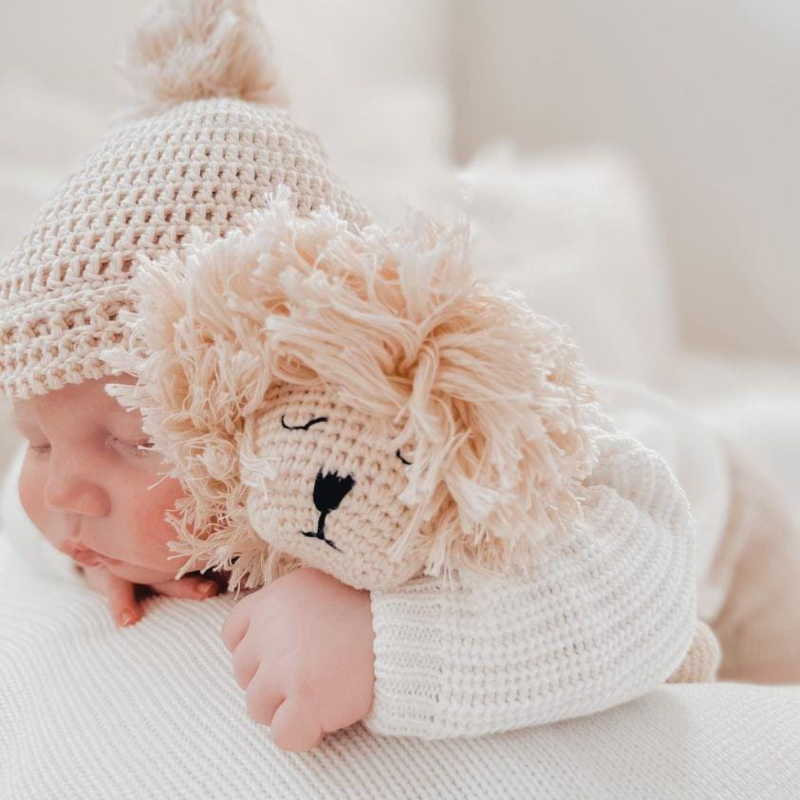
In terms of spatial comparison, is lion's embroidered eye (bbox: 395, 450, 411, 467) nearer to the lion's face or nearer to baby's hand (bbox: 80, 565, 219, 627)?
the lion's face

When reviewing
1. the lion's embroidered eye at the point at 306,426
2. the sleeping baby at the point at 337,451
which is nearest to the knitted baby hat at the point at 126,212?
the sleeping baby at the point at 337,451

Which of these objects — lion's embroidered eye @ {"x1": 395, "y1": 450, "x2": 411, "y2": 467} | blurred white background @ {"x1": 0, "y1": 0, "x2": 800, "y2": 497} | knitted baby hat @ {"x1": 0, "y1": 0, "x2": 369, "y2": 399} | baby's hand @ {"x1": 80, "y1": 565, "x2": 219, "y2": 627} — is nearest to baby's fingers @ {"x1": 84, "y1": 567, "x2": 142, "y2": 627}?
baby's hand @ {"x1": 80, "y1": 565, "x2": 219, "y2": 627}

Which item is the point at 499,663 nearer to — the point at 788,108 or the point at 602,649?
the point at 602,649

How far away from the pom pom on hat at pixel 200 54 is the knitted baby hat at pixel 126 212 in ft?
0.09

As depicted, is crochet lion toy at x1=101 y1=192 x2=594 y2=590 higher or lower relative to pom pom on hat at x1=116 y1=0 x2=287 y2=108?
lower

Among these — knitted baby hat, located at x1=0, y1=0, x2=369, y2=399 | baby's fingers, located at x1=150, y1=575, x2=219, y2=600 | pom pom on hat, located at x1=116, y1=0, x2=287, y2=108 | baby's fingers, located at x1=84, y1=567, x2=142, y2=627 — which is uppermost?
pom pom on hat, located at x1=116, y1=0, x2=287, y2=108

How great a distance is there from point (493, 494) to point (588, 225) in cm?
101

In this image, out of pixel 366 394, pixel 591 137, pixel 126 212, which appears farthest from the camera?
pixel 591 137

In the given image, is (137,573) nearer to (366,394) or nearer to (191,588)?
(191,588)

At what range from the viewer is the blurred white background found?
1.08 m

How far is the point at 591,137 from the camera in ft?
5.72

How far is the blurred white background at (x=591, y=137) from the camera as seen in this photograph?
108cm

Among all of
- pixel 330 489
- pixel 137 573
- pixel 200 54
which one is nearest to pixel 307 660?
pixel 330 489

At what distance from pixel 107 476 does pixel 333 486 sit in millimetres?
178
